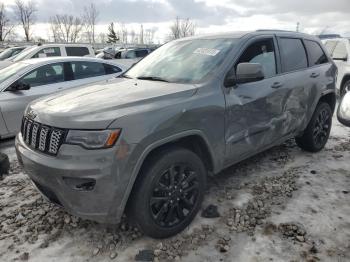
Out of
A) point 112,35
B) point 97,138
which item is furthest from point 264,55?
point 112,35

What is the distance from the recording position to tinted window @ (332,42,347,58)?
8.81 m

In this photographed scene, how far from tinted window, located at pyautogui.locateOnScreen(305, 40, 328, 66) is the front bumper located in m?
3.37

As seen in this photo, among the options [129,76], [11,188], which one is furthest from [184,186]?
[11,188]

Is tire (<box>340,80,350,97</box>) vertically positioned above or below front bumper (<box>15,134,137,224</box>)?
below

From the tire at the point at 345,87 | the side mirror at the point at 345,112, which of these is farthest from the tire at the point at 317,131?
the tire at the point at 345,87

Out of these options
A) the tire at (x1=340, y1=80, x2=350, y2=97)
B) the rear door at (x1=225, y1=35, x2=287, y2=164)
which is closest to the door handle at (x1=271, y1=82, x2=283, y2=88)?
the rear door at (x1=225, y1=35, x2=287, y2=164)

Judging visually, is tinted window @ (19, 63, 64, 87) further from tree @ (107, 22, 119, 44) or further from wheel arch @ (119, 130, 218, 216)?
tree @ (107, 22, 119, 44)

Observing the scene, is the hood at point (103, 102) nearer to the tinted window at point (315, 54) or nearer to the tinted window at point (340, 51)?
the tinted window at point (315, 54)

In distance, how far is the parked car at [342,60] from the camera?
859 centimetres

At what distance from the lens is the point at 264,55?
3926 millimetres

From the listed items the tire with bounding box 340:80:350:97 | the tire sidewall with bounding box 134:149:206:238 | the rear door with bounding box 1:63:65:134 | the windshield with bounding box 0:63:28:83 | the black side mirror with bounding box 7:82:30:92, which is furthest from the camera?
the tire with bounding box 340:80:350:97

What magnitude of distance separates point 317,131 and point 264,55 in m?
1.70

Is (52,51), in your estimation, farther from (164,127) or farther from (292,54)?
(164,127)

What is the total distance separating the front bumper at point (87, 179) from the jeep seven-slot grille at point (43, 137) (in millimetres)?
57
